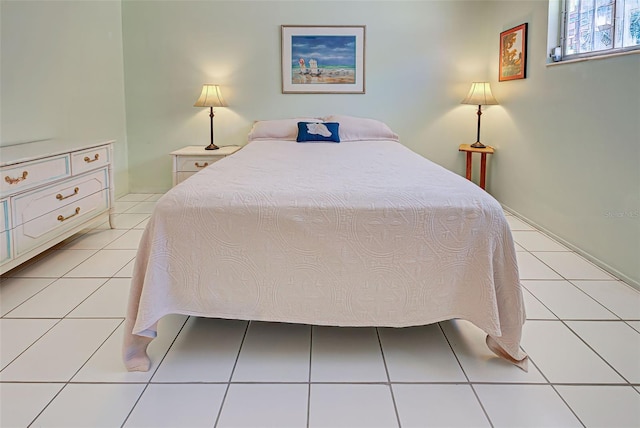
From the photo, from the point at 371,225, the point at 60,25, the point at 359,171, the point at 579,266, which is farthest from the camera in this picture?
the point at 60,25

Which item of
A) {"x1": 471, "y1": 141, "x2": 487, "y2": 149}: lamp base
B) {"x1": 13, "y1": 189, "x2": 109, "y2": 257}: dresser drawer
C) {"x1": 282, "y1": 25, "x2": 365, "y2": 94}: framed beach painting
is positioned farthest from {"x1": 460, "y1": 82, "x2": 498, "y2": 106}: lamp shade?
{"x1": 13, "y1": 189, "x2": 109, "y2": 257}: dresser drawer

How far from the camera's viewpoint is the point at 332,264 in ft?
6.15

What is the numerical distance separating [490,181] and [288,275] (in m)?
3.50

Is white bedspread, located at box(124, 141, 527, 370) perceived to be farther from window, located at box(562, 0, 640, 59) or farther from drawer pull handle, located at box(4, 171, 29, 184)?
window, located at box(562, 0, 640, 59)

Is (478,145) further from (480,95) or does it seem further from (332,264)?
(332,264)

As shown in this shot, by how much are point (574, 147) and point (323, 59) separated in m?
2.52

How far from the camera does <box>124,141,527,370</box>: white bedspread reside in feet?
6.14

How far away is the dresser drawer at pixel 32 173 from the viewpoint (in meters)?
2.48

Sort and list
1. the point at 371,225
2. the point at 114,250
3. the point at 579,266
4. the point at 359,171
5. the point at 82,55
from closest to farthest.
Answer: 1. the point at 371,225
2. the point at 359,171
3. the point at 579,266
4. the point at 114,250
5. the point at 82,55

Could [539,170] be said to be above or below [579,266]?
above

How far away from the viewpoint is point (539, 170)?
12.4 ft

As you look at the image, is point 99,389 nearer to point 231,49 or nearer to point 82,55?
point 82,55

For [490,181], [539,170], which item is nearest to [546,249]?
[539,170]

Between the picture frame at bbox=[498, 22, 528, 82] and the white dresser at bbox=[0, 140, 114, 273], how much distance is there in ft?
10.9
